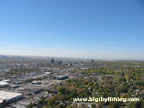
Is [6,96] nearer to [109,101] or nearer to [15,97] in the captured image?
[15,97]

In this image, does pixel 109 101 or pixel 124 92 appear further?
pixel 124 92

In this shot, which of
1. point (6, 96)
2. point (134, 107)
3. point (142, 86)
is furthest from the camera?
point (142, 86)

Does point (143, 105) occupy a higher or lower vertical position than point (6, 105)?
higher

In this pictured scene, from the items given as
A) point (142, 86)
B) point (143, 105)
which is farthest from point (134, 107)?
point (142, 86)

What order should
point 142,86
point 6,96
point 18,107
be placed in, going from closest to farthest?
point 18,107 → point 6,96 → point 142,86

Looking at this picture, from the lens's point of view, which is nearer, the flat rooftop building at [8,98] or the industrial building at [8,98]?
the industrial building at [8,98]

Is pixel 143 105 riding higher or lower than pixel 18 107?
higher

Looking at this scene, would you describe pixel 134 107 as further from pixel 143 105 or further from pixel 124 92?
pixel 124 92

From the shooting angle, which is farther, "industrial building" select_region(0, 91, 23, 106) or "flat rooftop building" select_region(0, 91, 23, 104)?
"flat rooftop building" select_region(0, 91, 23, 104)

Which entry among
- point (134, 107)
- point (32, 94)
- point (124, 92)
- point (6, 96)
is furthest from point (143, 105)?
point (6, 96)
